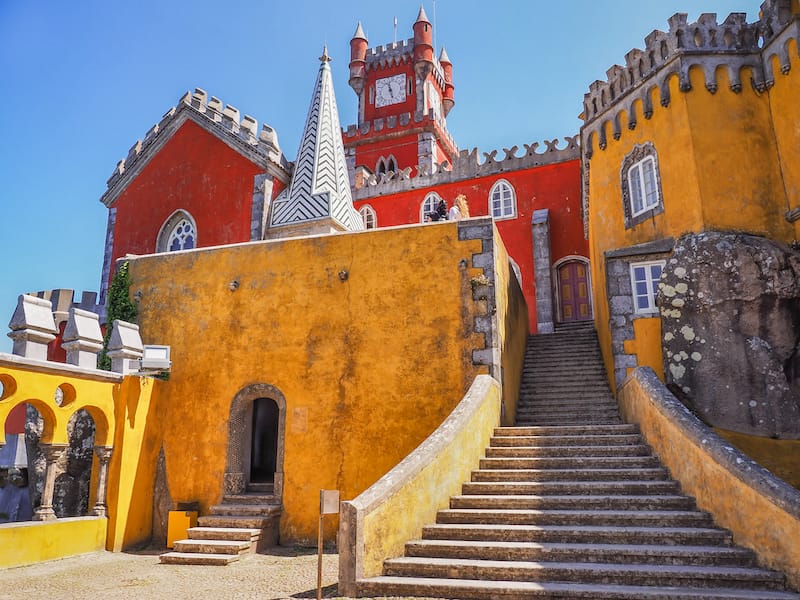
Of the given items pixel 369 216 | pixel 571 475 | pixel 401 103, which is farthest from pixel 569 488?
pixel 401 103

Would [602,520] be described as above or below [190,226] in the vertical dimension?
below

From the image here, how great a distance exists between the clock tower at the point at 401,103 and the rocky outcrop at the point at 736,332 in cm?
1935

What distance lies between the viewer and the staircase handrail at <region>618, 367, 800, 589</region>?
200 inches

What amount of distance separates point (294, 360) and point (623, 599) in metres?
6.45

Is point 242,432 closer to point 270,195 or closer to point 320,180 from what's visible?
point 320,180

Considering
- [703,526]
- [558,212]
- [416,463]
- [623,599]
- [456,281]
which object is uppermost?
[558,212]

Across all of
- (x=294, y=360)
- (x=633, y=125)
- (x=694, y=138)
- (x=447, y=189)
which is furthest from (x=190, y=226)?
(x=694, y=138)

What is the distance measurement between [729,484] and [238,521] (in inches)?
262

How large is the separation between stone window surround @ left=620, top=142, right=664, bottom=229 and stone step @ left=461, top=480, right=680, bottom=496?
5.95 metres

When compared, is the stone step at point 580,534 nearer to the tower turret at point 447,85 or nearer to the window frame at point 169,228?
the window frame at point 169,228

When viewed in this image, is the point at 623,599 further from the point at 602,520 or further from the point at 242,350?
the point at 242,350

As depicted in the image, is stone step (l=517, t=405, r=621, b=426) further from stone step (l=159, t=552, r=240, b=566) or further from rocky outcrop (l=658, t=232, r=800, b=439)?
stone step (l=159, t=552, r=240, b=566)

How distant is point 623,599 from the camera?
196 inches

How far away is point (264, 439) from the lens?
12.6 metres
